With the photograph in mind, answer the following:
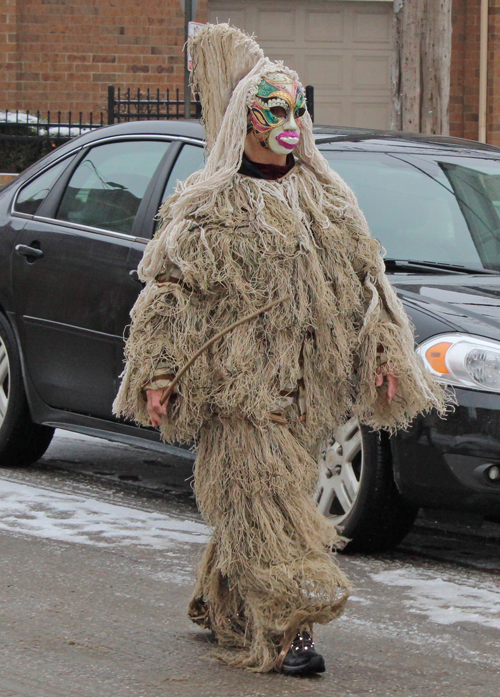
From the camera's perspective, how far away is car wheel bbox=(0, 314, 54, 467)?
646 cm

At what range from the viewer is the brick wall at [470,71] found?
17062mm

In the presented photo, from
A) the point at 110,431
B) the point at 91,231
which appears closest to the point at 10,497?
the point at 110,431

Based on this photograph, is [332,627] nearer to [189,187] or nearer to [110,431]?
[189,187]

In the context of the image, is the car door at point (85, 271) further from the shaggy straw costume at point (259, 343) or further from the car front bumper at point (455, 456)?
the shaggy straw costume at point (259, 343)

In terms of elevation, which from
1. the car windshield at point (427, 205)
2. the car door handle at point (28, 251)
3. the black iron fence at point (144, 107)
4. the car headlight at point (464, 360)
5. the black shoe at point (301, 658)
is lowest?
the black shoe at point (301, 658)

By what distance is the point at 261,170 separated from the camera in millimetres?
3701

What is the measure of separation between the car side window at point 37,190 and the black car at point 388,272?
0.03 feet

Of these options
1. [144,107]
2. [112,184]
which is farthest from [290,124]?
[144,107]

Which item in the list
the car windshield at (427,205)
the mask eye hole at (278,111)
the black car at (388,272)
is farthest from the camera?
the car windshield at (427,205)

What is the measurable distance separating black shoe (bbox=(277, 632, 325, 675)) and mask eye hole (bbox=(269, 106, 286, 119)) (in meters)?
1.50

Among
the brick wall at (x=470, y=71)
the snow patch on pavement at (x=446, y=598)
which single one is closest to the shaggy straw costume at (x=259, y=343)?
the snow patch on pavement at (x=446, y=598)

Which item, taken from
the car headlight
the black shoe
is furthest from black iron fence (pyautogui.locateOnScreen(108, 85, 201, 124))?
the black shoe

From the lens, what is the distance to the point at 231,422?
3.64 metres

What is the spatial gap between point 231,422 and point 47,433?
10.8 feet
